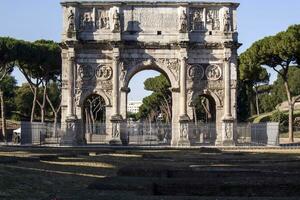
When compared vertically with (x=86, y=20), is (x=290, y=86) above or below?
below

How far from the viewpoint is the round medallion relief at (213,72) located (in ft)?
130

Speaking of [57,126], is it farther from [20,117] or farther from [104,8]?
[20,117]

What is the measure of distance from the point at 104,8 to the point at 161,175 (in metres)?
27.1

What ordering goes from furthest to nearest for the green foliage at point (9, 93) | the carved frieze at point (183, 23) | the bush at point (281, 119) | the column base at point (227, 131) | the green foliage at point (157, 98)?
the green foliage at point (9, 93) < the green foliage at point (157, 98) < the bush at point (281, 119) < the carved frieze at point (183, 23) < the column base at point (227, 131)

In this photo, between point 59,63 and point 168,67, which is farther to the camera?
point 59,63

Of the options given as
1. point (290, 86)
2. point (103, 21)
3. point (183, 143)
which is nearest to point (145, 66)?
point (103, 21)

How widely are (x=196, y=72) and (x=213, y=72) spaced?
1098 mm

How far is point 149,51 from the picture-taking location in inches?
1555

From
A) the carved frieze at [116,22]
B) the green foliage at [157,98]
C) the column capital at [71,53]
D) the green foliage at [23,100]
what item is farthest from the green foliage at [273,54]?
the green foliage at [23,100]

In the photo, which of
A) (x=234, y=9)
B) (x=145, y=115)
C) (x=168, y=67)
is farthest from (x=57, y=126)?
(x=145, y=115)

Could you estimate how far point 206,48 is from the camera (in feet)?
130

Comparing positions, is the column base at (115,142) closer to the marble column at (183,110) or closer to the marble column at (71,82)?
the marble column at (71,82)

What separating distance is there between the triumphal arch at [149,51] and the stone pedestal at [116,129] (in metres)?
0.49

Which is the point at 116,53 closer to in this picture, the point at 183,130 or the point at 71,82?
the point at 71,82
